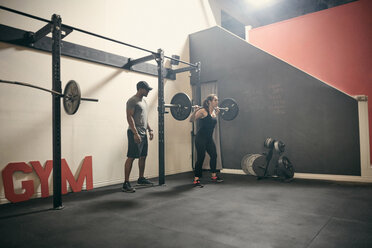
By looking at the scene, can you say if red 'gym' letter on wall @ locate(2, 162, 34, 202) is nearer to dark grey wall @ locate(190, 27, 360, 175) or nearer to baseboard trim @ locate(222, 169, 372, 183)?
dark grey wall @ locate(190, 27, 360, 175)

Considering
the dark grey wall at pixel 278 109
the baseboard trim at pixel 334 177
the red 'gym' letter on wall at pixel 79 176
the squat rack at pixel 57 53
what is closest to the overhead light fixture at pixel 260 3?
the dark grey wall at pixel 278 109

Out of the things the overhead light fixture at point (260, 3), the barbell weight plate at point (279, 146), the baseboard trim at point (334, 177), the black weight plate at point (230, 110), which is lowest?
the baseboard trim at point (334, 177)

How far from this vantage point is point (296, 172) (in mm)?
4758

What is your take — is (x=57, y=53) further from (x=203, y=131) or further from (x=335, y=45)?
(x=335, y=45)

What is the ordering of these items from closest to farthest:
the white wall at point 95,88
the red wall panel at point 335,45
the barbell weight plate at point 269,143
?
the white wall at point 95,88
the barbell weight plate at point 269,143
the red wall panel at point 335,45

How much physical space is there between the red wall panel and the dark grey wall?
1.90 m

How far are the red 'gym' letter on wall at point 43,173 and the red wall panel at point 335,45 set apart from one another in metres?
6.08

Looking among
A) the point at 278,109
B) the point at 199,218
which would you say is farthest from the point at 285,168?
the point at 199,218

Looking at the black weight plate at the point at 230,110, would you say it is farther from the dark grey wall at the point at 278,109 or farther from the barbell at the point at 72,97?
the barbell at the point at 72,97

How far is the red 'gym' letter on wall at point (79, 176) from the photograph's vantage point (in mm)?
3744

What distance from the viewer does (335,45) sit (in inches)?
241

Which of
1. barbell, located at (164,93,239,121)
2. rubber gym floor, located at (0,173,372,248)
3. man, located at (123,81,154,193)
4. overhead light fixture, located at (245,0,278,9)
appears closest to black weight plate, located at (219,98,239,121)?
barbell, located at (164,93,239,121)

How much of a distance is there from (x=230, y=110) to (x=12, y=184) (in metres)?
3.77

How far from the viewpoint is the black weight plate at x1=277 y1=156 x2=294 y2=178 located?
172 inches
